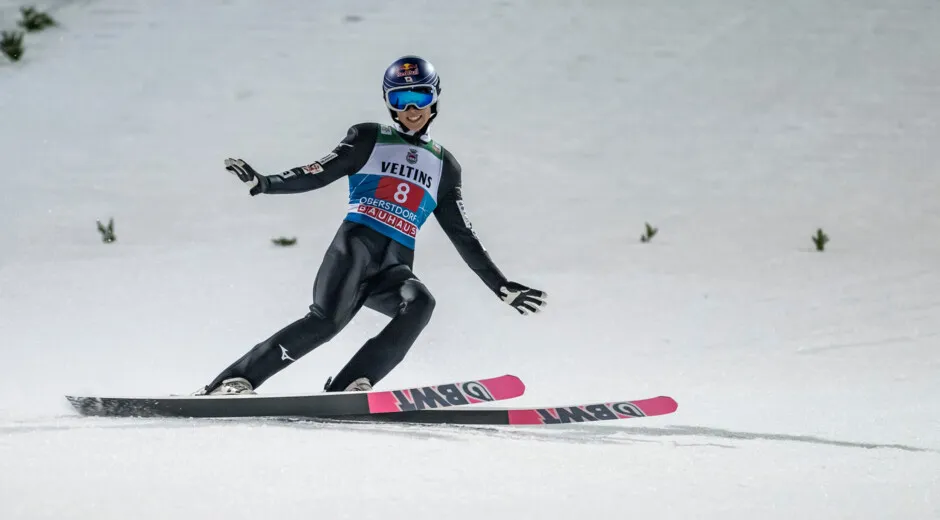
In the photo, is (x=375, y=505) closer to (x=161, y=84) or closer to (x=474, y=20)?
(x=161, y=84)

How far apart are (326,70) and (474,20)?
2578mm

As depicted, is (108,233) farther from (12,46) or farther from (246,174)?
(246,174)

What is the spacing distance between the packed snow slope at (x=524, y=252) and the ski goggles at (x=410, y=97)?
1.53 metres

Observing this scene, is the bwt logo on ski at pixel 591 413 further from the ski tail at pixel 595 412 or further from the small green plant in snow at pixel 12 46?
the small green plant in snow at pixel 12 46

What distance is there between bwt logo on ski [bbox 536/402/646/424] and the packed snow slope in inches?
3.4

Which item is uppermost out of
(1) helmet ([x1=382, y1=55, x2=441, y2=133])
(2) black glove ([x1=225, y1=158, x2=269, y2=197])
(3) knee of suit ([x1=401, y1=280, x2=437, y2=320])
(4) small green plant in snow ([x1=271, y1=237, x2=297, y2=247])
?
(4) small green plant in snow ([x1=271, y1=237, x2=297, y2=247])

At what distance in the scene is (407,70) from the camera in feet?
17.2

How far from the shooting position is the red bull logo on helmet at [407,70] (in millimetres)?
5242

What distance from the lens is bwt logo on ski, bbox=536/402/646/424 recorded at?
5.05m

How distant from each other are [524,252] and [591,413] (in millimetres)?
6126

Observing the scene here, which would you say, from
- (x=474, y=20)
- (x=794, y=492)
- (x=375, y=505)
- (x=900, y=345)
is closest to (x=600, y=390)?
(x=900, y=345)

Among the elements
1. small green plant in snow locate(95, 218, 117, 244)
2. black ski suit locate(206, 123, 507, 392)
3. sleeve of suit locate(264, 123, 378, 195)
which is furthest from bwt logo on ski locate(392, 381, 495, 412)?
small green plant in snow locate(95, 218, 117, 244)

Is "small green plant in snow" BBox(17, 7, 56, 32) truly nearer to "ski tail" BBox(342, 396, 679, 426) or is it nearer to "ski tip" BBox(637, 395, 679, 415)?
"ski tail" BBox(342, 396, 679, 426)

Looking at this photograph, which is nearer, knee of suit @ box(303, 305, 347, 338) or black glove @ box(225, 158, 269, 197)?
black glove @ box(225, 158, 269, 197)
